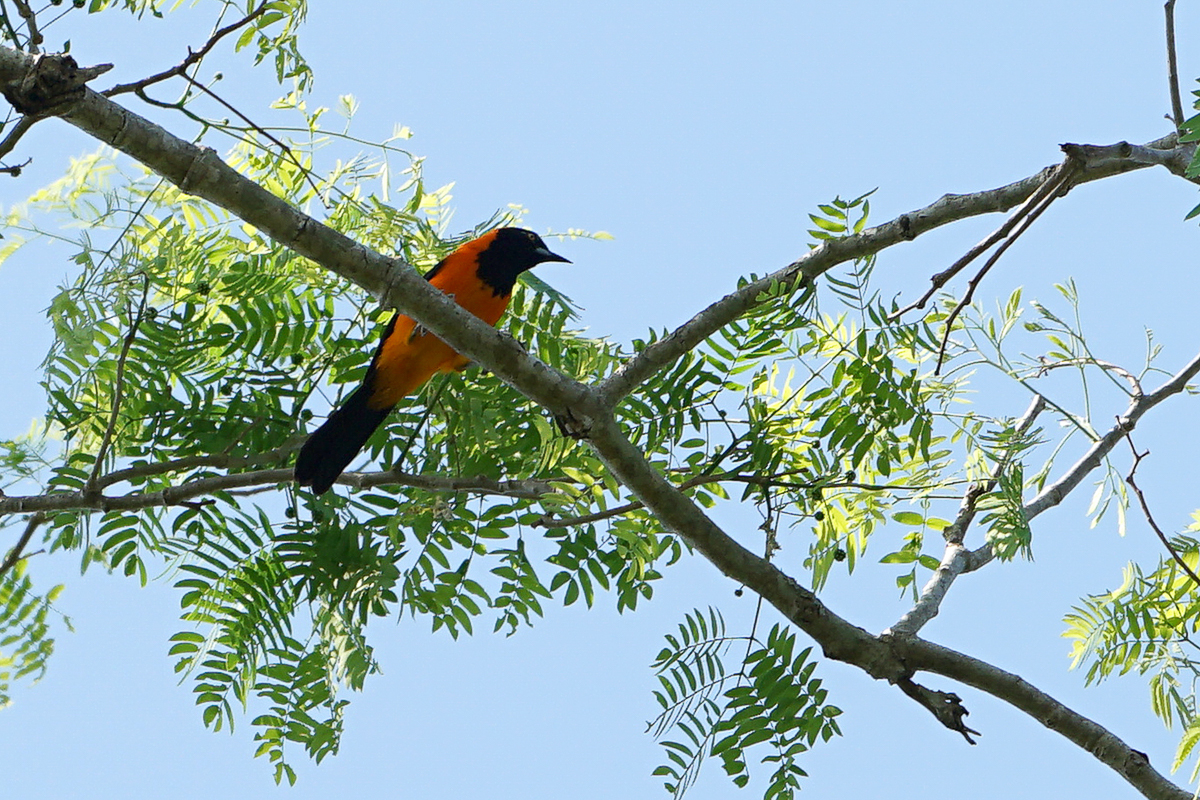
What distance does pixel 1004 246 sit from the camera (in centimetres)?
244

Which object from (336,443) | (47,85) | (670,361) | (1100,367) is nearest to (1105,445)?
(1100,367)

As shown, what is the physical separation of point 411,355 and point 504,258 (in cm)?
83

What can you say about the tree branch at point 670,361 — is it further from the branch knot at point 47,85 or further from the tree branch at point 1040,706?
the branch knot at point 47,85

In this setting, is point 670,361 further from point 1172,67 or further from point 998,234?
point 1172,67

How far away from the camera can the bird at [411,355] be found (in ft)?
9.37

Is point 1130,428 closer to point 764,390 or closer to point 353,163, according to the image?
point 764,390

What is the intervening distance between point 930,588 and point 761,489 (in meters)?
0.55

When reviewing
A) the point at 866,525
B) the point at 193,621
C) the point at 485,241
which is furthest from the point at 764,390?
the point at 485,241

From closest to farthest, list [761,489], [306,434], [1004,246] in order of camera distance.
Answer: [1004,246], [761,489], [306,434]

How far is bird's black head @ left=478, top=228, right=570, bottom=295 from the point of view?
13.9ft

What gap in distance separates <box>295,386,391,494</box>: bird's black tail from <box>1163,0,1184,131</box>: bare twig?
6.33 feet

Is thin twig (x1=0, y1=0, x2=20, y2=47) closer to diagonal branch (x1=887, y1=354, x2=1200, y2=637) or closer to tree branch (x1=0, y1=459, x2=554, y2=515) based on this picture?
tree branch (x1=0, y1=459, x2=554, y2=515)

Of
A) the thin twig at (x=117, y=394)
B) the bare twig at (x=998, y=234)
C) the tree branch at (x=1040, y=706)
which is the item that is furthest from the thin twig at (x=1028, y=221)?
the thin twig at (x=117, y=394)

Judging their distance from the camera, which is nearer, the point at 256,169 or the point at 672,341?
the point at 672,341
